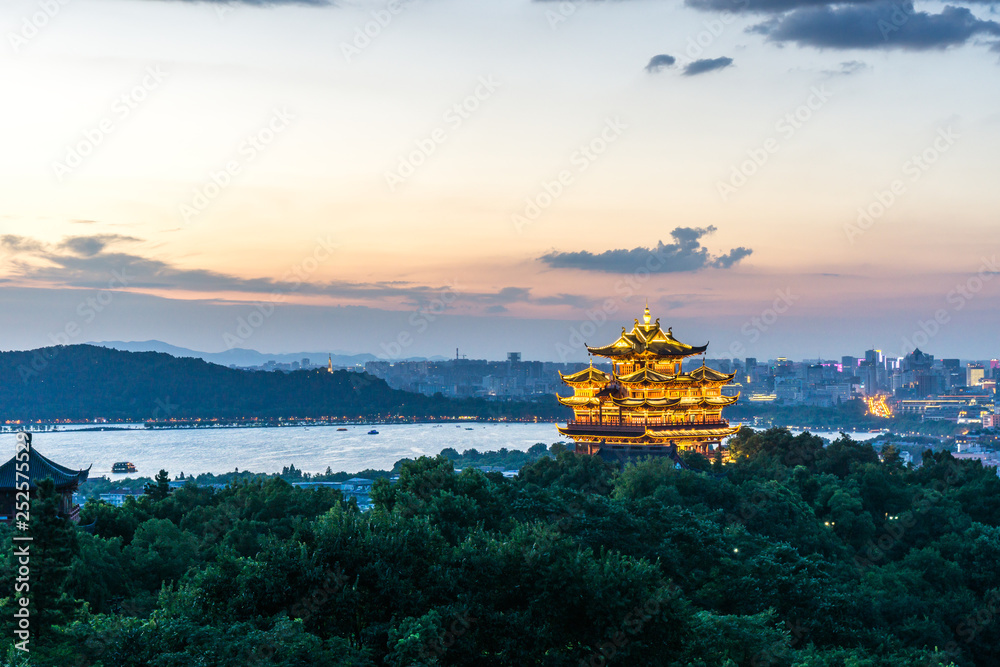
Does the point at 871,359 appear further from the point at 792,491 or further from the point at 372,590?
the point at 372,590

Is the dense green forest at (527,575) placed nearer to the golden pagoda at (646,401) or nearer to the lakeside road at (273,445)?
the golden pagoda at (646,401)

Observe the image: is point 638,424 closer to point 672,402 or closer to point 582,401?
point 672,402

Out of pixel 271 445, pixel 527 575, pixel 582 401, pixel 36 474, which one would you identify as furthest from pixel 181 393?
pixel 527 575

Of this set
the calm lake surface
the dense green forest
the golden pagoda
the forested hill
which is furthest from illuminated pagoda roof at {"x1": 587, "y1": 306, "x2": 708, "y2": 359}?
the forested hill

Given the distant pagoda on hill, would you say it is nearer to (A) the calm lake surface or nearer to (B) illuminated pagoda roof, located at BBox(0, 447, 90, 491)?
(B) illuminated pagoda roof, located at BBox(0, 447, 90, 491)

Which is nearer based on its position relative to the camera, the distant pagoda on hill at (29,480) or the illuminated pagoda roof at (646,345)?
the distant pagoda on hill at (29,480)

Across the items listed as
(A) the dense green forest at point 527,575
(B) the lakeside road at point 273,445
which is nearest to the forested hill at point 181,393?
(B) the lakeside road at point 273,445
